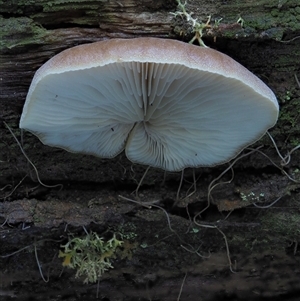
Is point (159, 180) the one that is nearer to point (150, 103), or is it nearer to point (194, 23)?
point (150, 103)

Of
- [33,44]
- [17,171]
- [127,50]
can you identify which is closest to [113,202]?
[17,171]

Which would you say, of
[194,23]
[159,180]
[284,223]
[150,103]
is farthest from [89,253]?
[194,23]

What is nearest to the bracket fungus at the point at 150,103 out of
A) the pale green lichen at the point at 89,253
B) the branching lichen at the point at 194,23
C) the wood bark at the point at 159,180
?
the wood bark at the point at 159,180

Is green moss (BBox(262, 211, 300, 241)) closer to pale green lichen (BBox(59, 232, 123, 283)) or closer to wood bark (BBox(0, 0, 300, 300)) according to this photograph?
wood bark (BBox(0, 0, 300, 300))

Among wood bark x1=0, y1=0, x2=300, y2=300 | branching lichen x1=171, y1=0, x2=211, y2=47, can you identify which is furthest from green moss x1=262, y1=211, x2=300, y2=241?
branching lichen x1=171, y1=0, x2=211, y2=47

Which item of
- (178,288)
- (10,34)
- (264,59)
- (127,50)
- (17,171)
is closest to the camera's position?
(127,50)

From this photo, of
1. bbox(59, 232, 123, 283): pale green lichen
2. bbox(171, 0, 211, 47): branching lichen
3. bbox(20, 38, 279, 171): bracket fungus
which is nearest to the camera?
bbox(20, 38, 279, 171): bracket fungus

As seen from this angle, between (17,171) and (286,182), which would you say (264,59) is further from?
(17,171)

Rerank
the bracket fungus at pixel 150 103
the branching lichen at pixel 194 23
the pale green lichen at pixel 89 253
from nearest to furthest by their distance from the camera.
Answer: the bracket fungus at pixel 150 103 → the branching lichen at pixel 194 23 → the pale green lichen at pixel 89 253

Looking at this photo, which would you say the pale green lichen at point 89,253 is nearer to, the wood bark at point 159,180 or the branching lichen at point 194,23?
the wood bark at point 159,180
